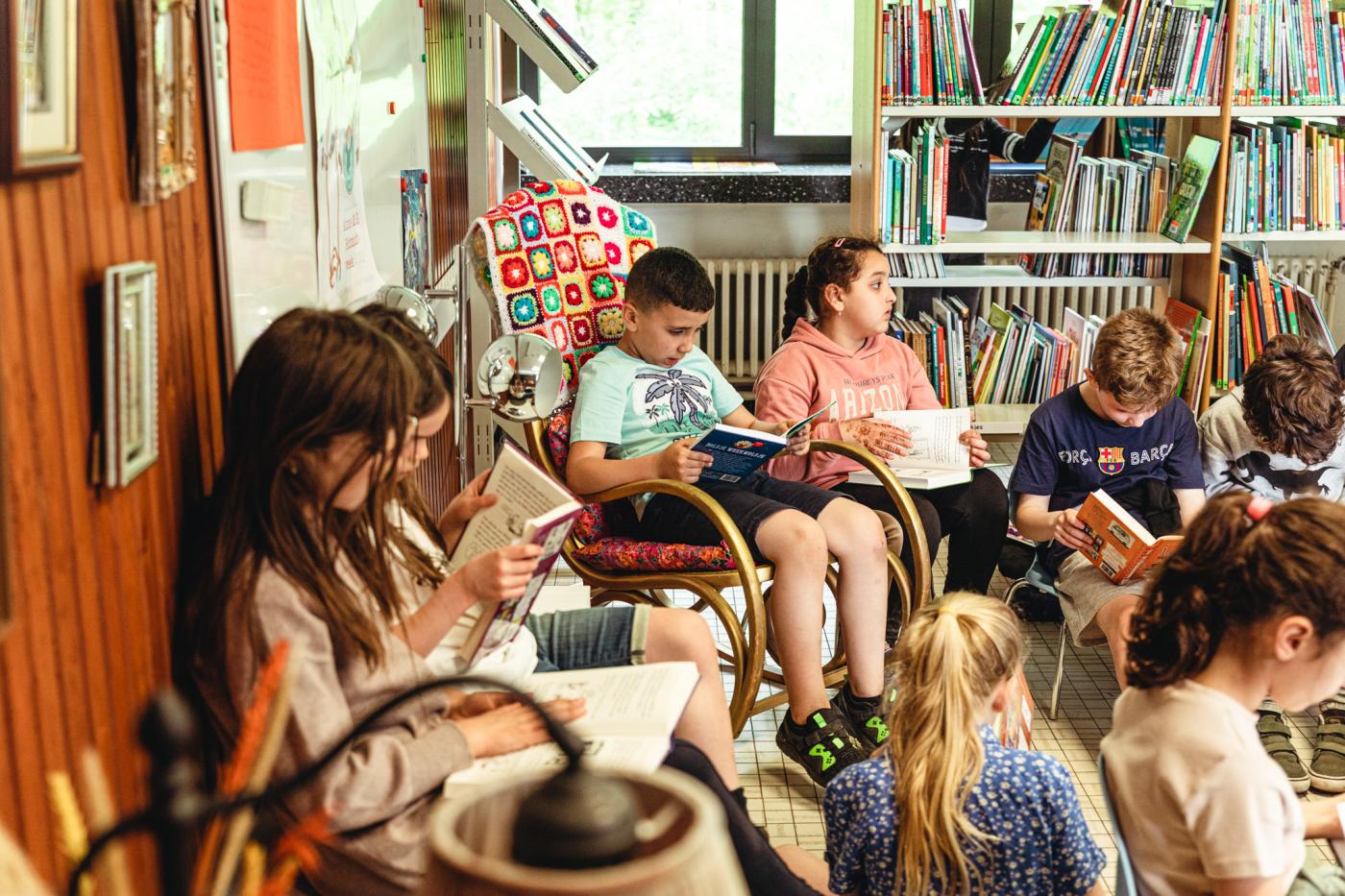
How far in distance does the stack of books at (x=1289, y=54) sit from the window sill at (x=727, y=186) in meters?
1.48

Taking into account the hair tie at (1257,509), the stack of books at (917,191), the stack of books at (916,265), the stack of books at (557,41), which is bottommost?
the hair tie at (1257,509)

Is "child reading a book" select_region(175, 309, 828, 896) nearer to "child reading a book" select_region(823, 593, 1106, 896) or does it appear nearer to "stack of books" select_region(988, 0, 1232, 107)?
"child reading a book" select_region(823, 593, 1106, 896)

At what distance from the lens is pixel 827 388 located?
2867 millimetres

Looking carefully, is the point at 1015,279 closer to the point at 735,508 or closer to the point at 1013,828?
the point at 735,508

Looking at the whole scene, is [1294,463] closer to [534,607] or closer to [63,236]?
[534,607]

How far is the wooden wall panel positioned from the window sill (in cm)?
341

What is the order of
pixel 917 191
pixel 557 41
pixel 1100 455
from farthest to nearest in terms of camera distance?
pixel 917 191
pixel 557 41
pixel 1100 455

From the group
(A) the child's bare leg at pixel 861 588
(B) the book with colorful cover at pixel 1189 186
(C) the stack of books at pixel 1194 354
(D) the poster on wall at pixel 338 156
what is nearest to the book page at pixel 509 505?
(D) the poster on wall at pixel 338 156

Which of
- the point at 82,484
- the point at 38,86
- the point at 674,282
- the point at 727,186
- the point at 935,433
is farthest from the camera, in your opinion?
the point at 727,186

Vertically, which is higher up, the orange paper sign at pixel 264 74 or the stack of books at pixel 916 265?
the orange paper sign at pixel 264 74

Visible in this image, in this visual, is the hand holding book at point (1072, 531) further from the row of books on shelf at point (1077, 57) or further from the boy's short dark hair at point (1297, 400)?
the row of books on shelf at point (1077, 57)

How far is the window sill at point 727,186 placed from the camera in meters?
4.75

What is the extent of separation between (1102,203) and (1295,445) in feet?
5.29

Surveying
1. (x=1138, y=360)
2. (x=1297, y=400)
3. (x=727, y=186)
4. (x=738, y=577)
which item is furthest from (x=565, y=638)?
(x=727, y=186)
